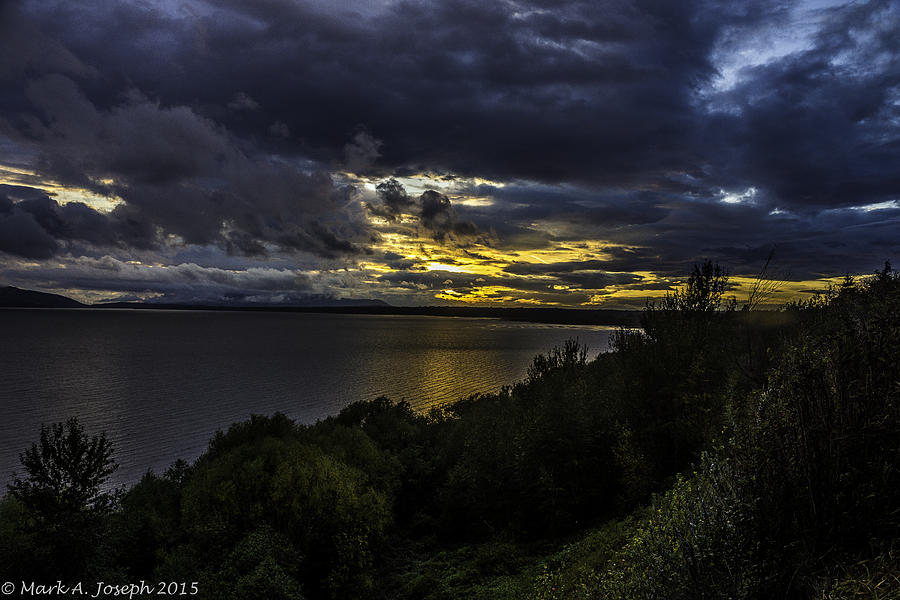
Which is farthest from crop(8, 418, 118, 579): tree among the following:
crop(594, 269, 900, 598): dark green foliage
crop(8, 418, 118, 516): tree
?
crop(594, 269, 900, 598): dark green foliage

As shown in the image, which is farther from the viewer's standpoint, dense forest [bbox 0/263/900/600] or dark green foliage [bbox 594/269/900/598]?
dense forest [bbox 0/263/900/600]

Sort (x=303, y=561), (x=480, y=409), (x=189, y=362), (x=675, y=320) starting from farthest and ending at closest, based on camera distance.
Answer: (x=189, y=362)
(x=480, y=409)
(x=675, y=320)
(x=303, y=561)

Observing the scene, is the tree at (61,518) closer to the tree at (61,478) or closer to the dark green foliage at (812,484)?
the tree at (61,478)

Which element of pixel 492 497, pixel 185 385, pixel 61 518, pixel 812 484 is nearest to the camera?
pixel 812 484

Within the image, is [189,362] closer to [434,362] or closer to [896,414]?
[434,362]

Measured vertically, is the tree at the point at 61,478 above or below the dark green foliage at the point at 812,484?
below

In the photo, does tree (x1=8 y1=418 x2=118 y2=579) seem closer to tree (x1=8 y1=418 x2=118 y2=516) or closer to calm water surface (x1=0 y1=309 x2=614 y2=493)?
tree (x1=8 y1=418 x2=118 y2=516)

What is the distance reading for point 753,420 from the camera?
8.23 meters

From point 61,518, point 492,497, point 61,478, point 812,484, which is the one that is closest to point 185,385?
point 61,478

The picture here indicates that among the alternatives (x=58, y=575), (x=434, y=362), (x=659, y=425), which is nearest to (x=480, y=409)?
(x=659, y=425)

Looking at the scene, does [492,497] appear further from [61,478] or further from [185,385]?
[185,385]

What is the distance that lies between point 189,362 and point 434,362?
2373 inches

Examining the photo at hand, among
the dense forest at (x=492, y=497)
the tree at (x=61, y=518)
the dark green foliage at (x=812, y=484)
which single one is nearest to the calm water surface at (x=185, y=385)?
the tree at (x=61, y=518)

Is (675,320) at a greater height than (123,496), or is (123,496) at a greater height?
(675,320)
